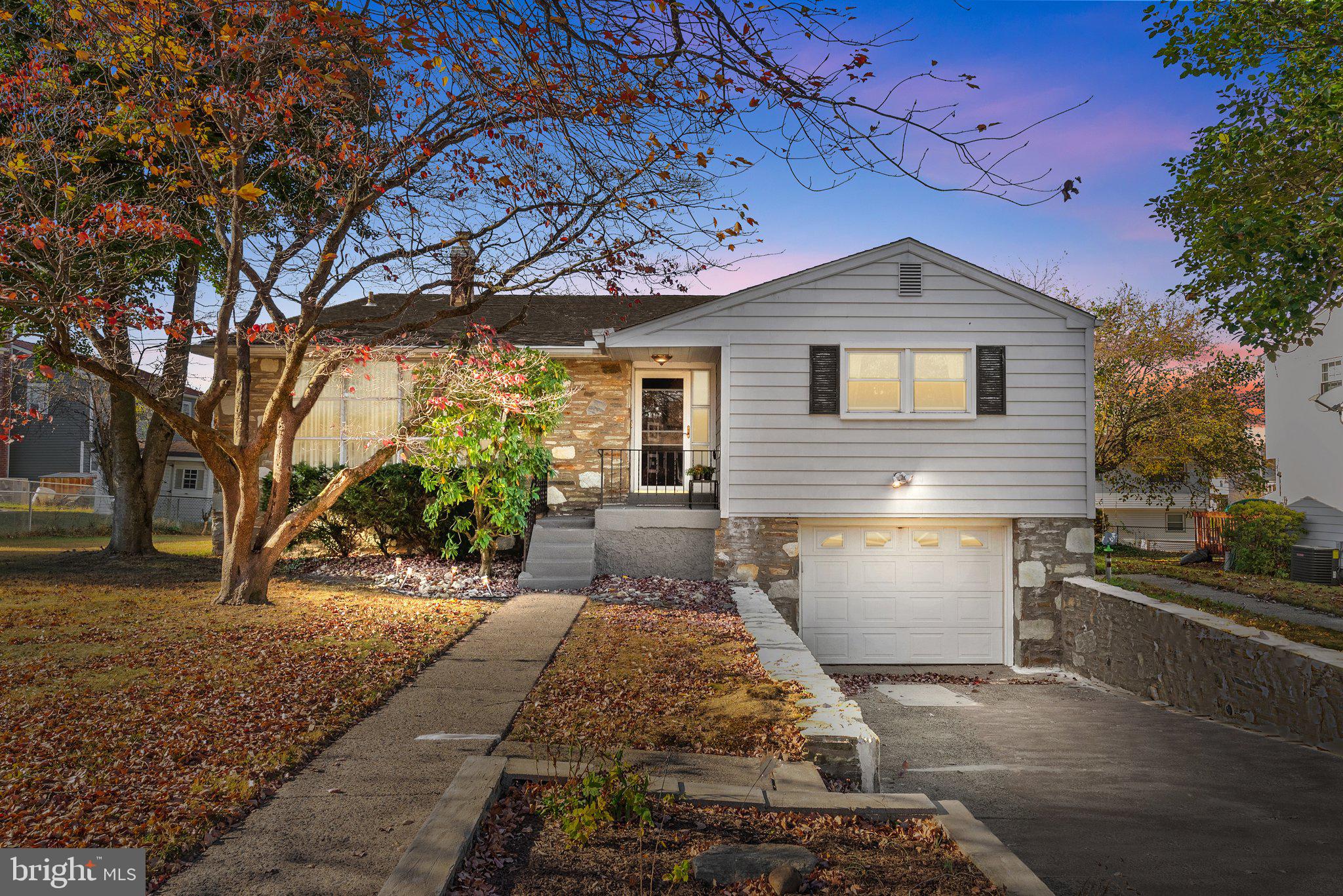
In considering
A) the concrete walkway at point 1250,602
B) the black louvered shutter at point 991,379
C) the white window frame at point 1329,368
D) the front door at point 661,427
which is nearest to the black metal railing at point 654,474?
the front door at point 661,427

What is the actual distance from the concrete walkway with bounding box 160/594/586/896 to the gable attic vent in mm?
7044

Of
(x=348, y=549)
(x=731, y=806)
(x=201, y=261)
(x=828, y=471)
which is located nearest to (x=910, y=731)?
(x=828, y=471)

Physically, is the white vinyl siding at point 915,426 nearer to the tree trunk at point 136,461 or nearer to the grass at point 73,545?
the tree trunk at point 136,461

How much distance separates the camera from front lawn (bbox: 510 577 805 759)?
435 centimetres

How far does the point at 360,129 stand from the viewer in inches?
309

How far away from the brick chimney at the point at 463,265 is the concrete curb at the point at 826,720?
4659mm

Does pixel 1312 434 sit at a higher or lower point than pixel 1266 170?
lower

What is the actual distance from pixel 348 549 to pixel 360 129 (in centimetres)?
674

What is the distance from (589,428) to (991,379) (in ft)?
19.8

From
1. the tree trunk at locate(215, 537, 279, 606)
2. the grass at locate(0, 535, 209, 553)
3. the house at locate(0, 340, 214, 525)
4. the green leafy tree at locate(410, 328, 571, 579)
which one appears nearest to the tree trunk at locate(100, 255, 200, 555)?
the grass at locate(0, 535, 209, 553)

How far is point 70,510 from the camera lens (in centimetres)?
2208

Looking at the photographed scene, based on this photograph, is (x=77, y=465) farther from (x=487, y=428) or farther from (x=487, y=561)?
(x=487, y=428)

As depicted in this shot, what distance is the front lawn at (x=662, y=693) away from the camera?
171 inches

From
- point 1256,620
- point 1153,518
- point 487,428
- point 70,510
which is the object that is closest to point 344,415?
point 487,428
